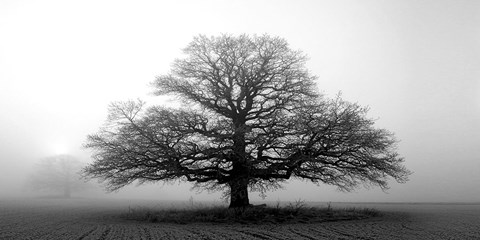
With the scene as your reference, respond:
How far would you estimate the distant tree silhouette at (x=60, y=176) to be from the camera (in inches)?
2847

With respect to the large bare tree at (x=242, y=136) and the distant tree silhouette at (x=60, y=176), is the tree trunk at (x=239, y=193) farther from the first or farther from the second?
the distant tree silhouette at (x=60, y=176)

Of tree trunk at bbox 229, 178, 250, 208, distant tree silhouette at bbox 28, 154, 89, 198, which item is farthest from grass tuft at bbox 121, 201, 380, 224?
distant tree silhouette at bbox 28, 154, 89, 198

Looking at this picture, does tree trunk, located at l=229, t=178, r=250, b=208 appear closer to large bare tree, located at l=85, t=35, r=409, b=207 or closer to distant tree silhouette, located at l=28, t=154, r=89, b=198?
large bare tree, located at l=85, t=35, r=409, b=207

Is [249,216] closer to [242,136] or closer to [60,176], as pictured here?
[242,136]

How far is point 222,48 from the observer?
71.6 ft

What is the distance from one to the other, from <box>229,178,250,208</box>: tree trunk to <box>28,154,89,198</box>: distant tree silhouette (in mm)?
63425

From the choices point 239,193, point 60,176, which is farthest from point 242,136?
point 60,176

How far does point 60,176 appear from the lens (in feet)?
240

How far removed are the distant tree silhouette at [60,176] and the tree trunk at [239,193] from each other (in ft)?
208

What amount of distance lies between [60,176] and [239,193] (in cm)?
6919

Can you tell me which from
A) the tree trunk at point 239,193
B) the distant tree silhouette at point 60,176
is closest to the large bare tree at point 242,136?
the tree trunk at point 239,193

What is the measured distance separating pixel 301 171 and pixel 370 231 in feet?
21.5

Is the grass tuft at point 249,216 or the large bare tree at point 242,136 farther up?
the large bare tree at point 242,136

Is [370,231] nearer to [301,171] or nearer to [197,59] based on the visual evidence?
[301,171]
